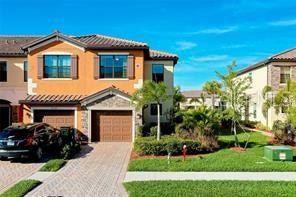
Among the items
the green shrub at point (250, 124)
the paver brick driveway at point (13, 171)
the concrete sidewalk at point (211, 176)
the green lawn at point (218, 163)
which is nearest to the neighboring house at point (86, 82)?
the paver brick driveway at point (13, 171)

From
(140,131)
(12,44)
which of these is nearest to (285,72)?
(140,131)

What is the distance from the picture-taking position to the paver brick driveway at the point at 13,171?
1476 cm

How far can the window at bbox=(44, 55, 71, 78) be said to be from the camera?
88.3ft

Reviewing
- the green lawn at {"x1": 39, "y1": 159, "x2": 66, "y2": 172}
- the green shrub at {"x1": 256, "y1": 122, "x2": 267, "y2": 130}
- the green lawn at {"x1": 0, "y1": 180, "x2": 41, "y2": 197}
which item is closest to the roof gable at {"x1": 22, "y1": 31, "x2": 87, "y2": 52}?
the green lawn at {"x1": 39, "y1": 159, "x2": 66, "y2": 172}

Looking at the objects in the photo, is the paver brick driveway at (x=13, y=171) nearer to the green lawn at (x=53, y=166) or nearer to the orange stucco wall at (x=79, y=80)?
the green lawn at (x=53, y=166)

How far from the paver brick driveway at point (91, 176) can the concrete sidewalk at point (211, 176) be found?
0.74 meters

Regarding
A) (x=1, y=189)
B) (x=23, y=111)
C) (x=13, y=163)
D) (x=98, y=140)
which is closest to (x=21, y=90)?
(x=23, y=111)

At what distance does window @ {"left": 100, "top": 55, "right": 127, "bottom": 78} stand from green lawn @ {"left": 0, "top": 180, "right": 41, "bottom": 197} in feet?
44.3

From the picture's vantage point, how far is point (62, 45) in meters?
26.9

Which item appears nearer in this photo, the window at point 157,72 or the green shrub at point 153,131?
the green shrub at point 153,131

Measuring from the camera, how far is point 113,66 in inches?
1057

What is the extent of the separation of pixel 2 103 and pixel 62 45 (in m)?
7.28

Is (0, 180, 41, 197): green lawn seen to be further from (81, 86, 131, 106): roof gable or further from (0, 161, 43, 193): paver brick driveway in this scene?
(81, 86, 131, 106): roof gable

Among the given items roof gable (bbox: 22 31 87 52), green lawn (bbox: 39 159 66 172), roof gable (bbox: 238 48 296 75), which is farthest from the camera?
roof gable (bbox: 238 48 296 75)
